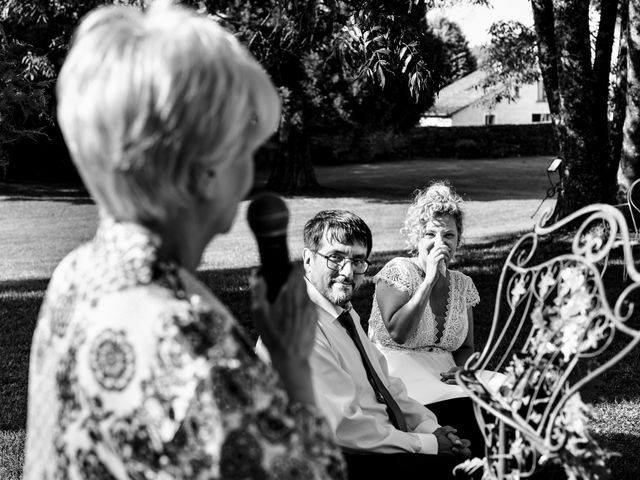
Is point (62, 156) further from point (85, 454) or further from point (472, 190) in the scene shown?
point (85, 454)

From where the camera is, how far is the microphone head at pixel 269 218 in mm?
1653

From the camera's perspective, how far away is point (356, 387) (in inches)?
135

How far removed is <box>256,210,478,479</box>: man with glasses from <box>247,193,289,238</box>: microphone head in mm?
1372

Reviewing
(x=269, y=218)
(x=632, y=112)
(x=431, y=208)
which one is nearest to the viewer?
(x=269, y=218)

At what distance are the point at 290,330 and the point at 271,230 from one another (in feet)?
0.79

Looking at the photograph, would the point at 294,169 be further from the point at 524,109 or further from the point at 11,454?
the point at 524,109

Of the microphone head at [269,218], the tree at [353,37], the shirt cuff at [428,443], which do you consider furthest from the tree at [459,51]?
the microphone head at [269,218]

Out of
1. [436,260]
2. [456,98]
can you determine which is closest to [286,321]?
[436,260]

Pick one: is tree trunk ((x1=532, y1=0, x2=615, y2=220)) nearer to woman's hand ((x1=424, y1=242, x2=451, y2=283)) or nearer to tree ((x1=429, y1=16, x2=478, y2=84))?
woman's hand ((x1=424, y1=242, x2=451, y2=283))

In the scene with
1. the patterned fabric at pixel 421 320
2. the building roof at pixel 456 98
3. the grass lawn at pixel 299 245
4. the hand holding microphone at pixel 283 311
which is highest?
the building roof at pixel 456 98

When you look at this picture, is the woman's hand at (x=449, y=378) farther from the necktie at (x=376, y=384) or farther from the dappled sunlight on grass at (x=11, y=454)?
the dappled sunlight on grass at (x=11, y=454)

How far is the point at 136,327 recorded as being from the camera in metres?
1.23

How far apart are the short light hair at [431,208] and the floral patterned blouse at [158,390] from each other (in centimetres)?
311

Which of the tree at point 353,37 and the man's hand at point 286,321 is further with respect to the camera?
the tree at point 353,37
